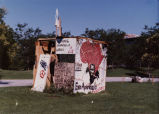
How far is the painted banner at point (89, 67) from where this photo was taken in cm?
1214

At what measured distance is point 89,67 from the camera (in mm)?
12695

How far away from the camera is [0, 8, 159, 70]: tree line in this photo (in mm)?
32781

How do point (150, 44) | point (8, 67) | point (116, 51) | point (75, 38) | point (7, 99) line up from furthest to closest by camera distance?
point (8, 67) < point (116, 51) < point (150, 44) < point (75, 38) < point (7, 99)

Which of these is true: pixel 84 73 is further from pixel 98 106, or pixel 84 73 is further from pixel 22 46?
pixel 22 46

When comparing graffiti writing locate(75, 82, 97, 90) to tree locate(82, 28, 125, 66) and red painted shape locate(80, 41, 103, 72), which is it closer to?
red painted shape locate(80, 41, 103, 72)

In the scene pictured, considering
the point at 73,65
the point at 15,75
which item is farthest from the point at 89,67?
the point at 15,75

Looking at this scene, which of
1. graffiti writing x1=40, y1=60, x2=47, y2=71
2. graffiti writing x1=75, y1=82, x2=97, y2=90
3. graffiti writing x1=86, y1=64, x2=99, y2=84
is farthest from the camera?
graffiti writing x1=40, y1=60, x2=47, y2=71

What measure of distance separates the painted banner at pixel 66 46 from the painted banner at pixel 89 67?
0.26 metres

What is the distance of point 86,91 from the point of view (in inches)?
490

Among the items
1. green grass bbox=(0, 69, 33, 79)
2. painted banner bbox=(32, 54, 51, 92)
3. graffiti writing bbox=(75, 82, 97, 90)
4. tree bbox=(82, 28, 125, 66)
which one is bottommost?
green grass bbox=(0, 69, 33, 79)

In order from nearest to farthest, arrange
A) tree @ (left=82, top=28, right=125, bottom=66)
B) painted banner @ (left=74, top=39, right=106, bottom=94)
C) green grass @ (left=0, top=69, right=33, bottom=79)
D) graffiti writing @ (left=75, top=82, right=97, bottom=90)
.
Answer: graffiti writing @ (left=75, top=82, right=97, bottom=90) → painted banner @ (left=74, top=39, right=106, bottom=94) → green grass @ (left=0, top=69, right=33, bottom=79) → tree @ (left=82, top=28, right=125, bottom=66)

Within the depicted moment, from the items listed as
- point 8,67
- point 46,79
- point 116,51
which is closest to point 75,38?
point 46,79

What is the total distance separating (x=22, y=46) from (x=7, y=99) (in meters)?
46.1

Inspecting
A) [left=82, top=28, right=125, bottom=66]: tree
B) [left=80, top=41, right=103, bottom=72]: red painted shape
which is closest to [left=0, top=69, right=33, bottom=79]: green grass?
[left=82, top=28, right=125, bottom=66]: tree
